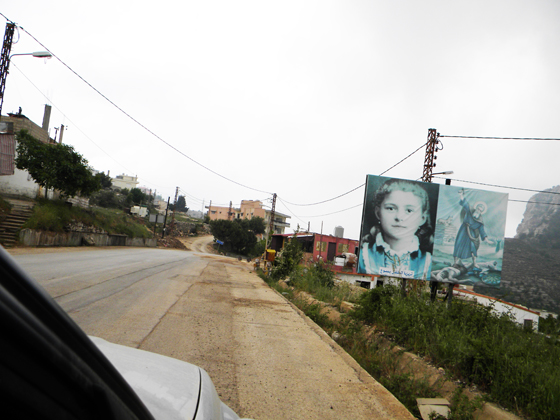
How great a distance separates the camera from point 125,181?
401 ft

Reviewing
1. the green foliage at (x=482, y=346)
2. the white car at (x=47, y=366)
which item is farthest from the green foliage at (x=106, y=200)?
the white car at (x=47, y=366)

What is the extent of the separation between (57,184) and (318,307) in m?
22.5

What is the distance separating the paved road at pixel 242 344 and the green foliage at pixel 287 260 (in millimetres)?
8973

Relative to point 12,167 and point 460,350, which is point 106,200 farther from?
point 460,350

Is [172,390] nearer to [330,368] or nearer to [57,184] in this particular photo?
[330,368]

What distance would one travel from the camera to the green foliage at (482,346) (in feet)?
13.2

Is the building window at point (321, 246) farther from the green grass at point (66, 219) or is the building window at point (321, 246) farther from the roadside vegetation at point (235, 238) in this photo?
the green grass at point (66, 219)

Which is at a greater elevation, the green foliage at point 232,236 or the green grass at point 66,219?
the green grass at point 66,219

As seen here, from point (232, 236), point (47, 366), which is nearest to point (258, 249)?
point (232, 236)

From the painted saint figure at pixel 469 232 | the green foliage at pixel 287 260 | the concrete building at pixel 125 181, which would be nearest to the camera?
the painted saint figure at pixel 469 232

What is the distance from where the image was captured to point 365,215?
1024 centimetres

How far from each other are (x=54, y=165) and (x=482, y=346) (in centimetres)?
2611

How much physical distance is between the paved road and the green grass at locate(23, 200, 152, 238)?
13.7 m

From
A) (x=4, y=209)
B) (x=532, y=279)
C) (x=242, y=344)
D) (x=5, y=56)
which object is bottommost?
(x=532, y=279)
